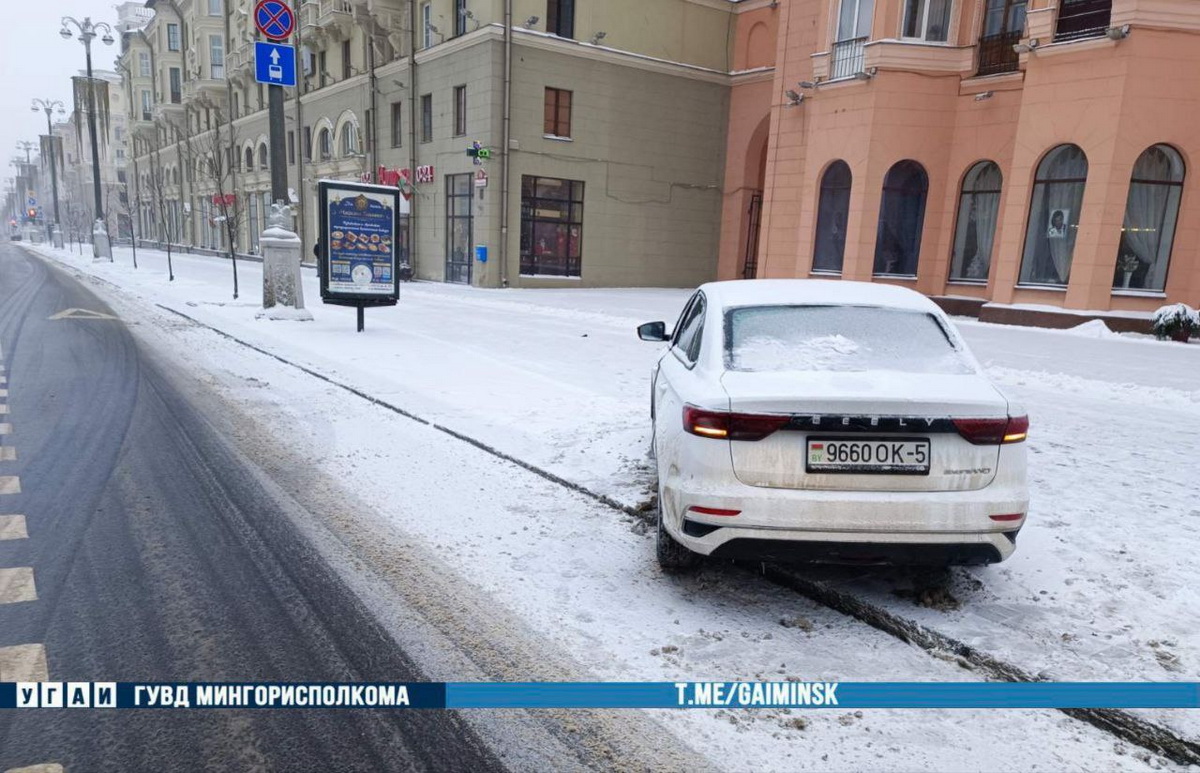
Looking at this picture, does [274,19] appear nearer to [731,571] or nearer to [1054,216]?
[731,571]

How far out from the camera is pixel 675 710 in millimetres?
2725

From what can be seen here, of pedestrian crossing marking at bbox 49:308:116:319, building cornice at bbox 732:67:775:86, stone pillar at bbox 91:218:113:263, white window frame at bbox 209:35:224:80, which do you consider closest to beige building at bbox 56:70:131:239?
white window frame at bbox 209:35:224:80

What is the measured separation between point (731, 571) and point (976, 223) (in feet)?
62.1

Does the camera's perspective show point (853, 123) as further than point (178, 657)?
Yes

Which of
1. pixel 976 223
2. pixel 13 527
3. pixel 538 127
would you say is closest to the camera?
pixel 13 527

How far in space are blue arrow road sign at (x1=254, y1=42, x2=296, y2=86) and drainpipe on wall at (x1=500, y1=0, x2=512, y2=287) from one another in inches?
484

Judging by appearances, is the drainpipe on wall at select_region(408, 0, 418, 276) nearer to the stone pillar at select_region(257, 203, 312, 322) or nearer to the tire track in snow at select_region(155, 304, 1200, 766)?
the stone pillar at select_region(257, 203, 312, 322)

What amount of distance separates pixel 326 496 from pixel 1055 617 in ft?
14.1

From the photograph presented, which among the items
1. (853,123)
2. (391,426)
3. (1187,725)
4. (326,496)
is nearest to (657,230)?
(853,123)

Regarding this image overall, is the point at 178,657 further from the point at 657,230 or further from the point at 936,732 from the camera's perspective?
the point at 657,230

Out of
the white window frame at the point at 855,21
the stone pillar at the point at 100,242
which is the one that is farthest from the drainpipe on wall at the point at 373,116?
the white window frame at the point at 855,21

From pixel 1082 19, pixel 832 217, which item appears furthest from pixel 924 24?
pixel 832 217

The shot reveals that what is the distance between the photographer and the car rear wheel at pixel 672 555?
3.70 meters

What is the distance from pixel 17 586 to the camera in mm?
3414
